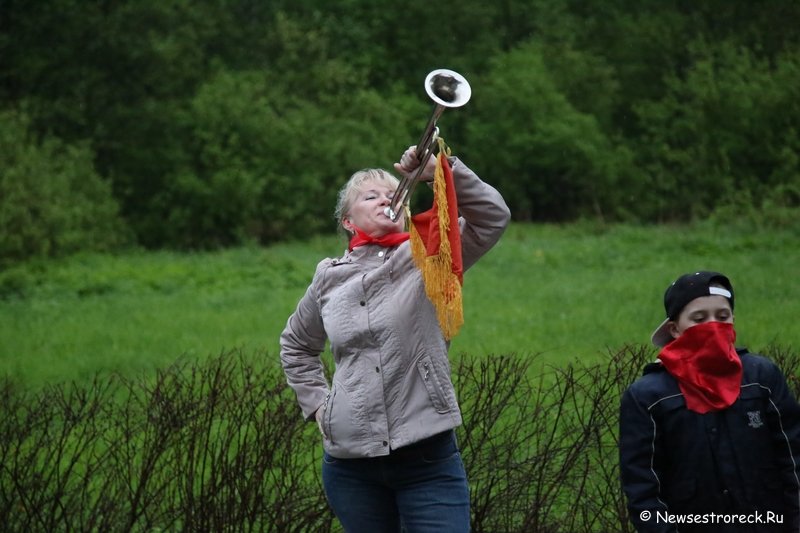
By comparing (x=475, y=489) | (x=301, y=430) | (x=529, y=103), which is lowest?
(x=475, y=489)

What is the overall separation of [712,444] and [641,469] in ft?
0.69

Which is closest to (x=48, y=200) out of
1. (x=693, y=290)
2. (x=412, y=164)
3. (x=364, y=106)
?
(x=364, y=106)

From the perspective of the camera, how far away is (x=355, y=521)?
131 inches

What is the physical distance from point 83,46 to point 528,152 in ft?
49.4

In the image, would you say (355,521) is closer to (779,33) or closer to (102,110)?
(102,110)

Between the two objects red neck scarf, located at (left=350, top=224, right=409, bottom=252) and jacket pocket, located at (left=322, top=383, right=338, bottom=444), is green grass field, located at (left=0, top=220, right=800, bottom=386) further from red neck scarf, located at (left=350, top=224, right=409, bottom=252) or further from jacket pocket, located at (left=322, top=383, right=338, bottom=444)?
jacket pocket, located at (left=322, top=383, right=338, bottom=444)

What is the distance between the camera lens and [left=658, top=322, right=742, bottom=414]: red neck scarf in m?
3.25

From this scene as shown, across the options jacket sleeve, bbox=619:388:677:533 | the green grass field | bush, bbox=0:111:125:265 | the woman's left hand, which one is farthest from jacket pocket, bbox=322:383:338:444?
bush, bbox=0:111:125:265

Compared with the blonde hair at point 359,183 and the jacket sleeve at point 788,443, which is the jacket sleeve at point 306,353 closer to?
the blonde hair at point 359,183

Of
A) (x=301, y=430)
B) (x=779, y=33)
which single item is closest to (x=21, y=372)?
(x=301, y=430)

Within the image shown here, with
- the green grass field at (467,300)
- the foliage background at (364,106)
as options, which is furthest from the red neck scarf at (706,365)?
the foliage background at (364,106)

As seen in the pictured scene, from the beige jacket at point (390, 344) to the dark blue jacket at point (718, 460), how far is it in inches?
21.5

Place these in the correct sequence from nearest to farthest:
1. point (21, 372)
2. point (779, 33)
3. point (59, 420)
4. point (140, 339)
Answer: point (59, 420), point (21, 372), point (140, 339), point (779, 33)

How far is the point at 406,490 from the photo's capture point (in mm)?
3252
